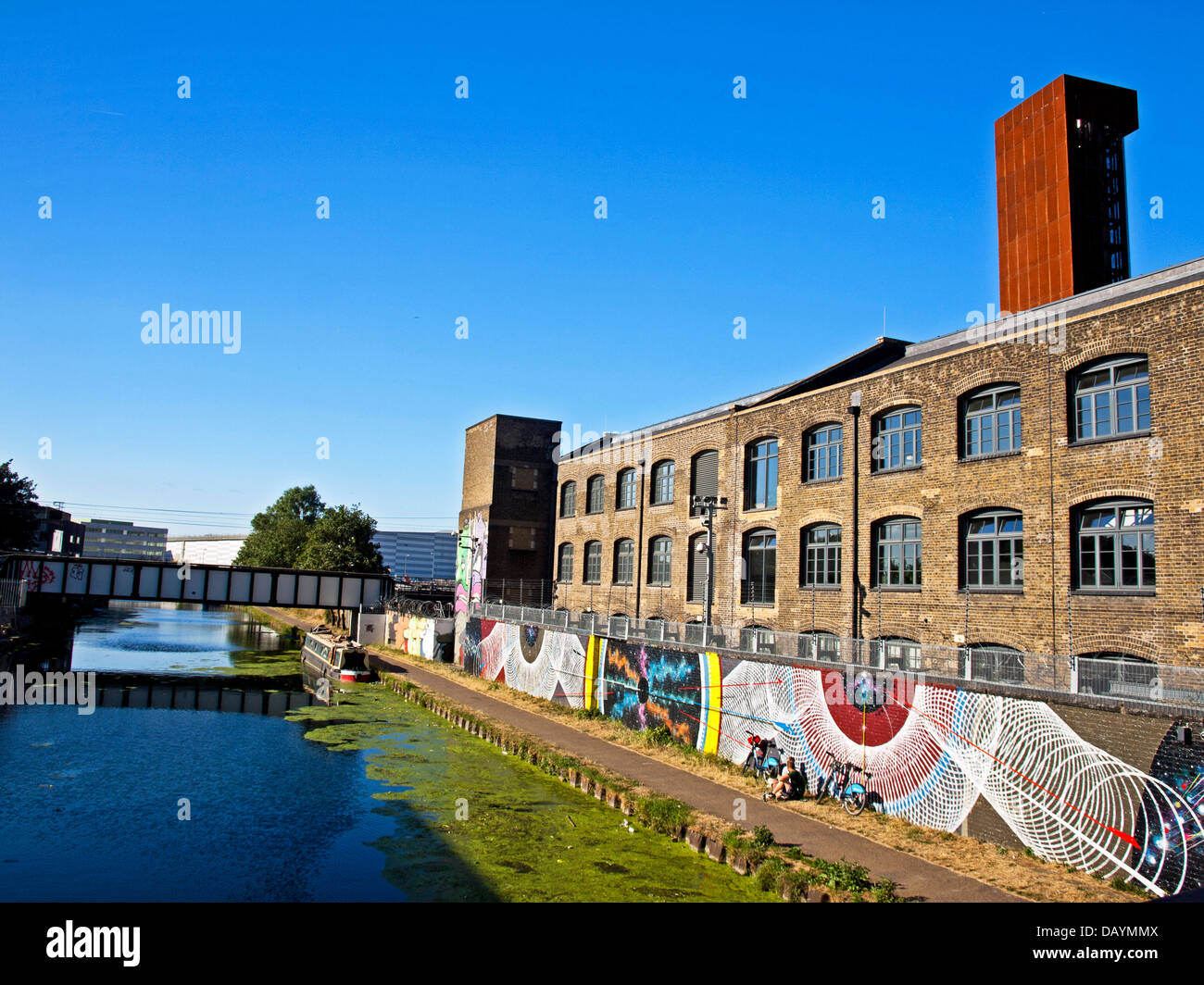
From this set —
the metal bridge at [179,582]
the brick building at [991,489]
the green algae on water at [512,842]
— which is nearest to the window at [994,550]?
the brick building at [991,489]

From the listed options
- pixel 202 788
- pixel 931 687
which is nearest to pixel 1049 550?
pixel 931 687

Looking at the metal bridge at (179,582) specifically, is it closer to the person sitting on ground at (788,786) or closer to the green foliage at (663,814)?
the green foliage at (663,814)

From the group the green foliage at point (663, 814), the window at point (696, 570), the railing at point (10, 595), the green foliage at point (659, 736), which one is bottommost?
the green foliage at point (663, 814)

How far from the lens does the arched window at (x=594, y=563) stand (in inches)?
1522

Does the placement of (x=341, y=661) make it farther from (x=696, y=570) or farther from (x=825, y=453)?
(x=825, y=453)

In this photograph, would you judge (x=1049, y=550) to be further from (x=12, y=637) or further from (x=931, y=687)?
(x=12, y=637)

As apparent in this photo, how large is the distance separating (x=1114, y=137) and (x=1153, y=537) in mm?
19338

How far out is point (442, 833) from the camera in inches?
662

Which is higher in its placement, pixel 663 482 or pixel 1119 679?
pixel 663 482

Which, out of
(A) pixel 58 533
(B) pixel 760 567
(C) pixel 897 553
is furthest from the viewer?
(A) pixel 58 533

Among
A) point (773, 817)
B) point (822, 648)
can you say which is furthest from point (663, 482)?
point (773, 817)

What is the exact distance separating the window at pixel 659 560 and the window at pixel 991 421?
1427 cm

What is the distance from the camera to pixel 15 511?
6066cm

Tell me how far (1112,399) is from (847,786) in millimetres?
9984
